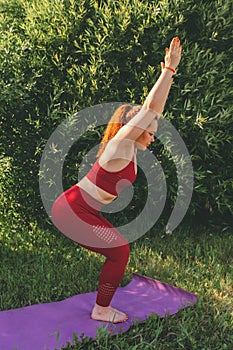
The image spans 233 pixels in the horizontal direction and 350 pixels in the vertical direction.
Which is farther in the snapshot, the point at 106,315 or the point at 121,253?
the point at 106,315

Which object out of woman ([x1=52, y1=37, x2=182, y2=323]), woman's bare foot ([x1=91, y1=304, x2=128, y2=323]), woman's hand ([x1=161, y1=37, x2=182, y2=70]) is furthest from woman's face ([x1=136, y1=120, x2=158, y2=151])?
woman's bare foot ([x1=91, y1=304, x2=128, y2=323])

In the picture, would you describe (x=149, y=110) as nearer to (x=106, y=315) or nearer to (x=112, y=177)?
(x=112, y=177)

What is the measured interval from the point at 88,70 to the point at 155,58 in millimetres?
806

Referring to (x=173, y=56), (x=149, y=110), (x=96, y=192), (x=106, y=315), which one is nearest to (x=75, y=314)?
(x=106, y=315)

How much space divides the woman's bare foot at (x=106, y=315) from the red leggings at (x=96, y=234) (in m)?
0.05

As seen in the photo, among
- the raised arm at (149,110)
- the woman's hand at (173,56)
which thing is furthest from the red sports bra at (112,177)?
the woman's hand at (173,56)

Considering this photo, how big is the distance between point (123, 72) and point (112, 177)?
2404 millimetres

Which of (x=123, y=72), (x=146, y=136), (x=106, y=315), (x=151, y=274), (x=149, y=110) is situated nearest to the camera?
(x=149, y=110)

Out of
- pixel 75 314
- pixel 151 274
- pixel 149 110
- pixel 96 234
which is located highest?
pixel 149 110

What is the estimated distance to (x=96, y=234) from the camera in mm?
4035

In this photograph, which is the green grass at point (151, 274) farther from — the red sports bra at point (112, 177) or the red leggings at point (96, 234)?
the red sports bra at point (112, 177)

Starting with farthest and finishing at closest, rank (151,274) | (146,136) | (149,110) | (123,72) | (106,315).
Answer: (123,72) → (151,274) → (106,315) → (146,136) → (149,110)

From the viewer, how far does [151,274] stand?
521cm

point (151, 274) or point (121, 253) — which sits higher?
point (121, 253)
